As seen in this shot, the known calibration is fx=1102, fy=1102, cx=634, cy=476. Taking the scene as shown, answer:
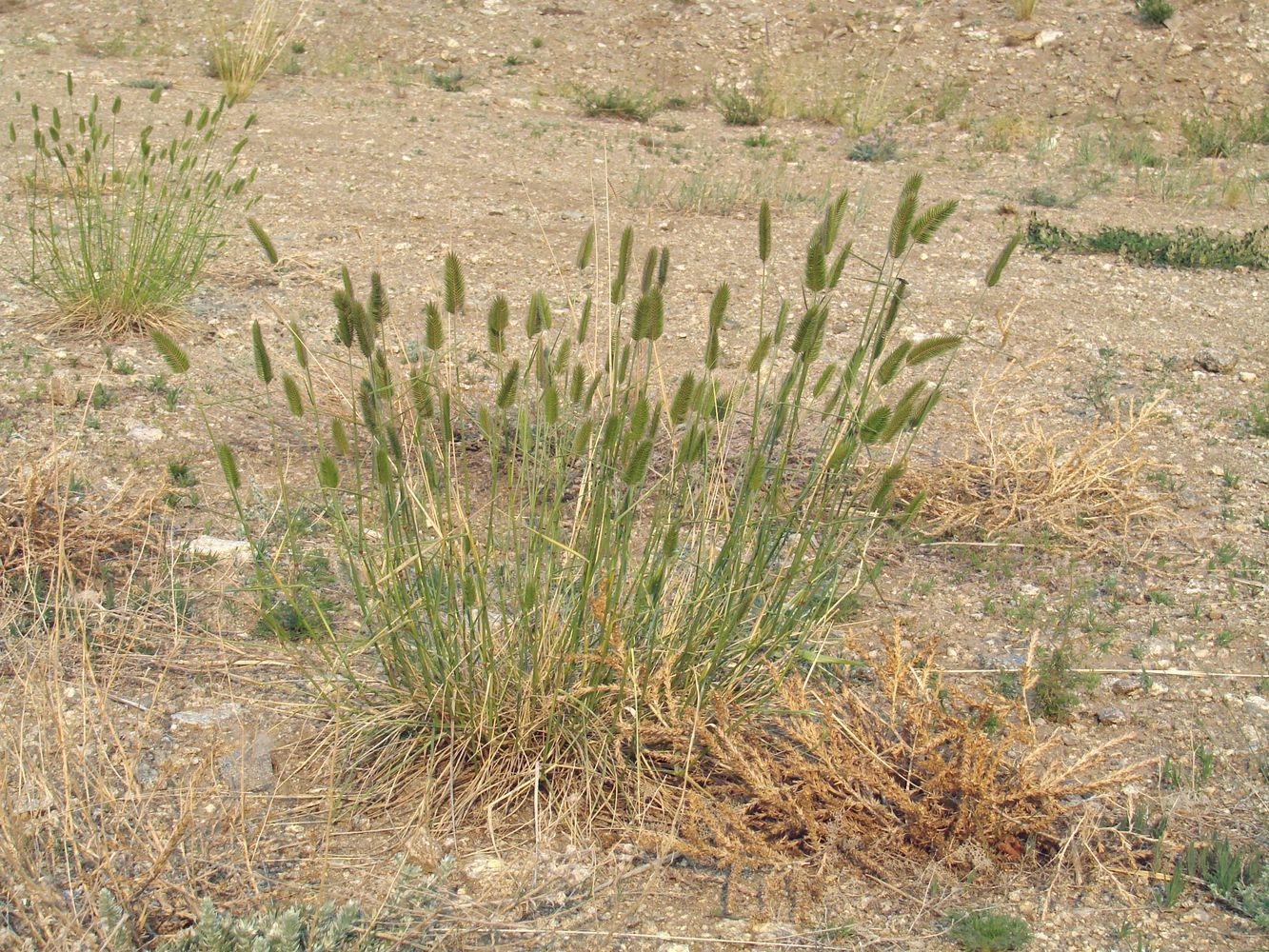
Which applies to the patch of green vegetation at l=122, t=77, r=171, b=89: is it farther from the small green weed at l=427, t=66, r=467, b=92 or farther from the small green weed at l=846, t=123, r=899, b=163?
the small green weed at l=846, t=123, r=899, b=163

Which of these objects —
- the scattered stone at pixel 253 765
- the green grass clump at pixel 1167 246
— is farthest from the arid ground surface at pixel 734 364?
the green grass clump at pixel 1167 246

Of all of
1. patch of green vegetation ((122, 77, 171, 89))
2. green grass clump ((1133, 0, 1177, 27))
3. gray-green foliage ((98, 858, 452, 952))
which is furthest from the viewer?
green grass clump ((1133, 0, 1177, 27))

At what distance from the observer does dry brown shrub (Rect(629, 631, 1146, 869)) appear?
6.98 feet

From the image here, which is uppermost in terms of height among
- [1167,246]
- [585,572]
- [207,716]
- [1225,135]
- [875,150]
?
[1225,135]

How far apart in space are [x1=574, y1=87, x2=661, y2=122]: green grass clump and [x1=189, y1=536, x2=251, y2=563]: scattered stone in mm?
6508

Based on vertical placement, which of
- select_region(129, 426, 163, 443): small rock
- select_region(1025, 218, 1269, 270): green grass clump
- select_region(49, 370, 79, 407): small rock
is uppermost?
select_region(1025, 218, 1269, 270): green grass clump

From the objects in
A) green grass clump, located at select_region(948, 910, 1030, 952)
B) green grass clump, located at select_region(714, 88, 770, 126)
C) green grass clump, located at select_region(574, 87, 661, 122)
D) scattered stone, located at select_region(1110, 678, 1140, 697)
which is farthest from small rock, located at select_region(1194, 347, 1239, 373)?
green grass clump, located at select_region(574, 87, 661, 122)

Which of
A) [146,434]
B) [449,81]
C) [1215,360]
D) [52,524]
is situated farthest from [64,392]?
[449,81]

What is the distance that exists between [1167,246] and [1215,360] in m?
1.54

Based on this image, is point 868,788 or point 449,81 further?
point 449,81

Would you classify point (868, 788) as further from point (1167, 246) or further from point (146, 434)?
point (1167, 246)

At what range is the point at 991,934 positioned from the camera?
1.93 metres

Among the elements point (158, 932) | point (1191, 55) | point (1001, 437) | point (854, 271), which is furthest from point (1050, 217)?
point (158, 932)

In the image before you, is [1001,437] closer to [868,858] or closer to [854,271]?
[868,858]
